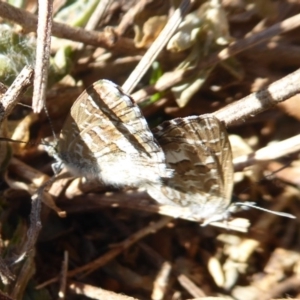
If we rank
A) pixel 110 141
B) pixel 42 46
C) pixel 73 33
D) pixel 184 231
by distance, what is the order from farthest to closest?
1. pixel 184 231
2. pixel 73 33
3. pixel 110 141
4. pixel 42 46

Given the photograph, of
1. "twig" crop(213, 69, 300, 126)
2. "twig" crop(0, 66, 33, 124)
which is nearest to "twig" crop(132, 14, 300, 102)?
"twig" crop(213, 69, 300, 126)

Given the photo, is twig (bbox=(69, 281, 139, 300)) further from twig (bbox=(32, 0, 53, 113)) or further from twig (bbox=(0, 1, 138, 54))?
twig (bbox=(0, 1, 138, 54))

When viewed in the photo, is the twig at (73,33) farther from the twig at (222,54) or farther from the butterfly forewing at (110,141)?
the butterfly forewing at (110,141)

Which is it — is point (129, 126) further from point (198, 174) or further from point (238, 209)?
point (238, 209)

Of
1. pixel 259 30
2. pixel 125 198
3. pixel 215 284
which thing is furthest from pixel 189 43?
pixel 215 284

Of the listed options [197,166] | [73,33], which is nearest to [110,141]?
[197,166]

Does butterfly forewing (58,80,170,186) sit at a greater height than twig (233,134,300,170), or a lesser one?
greater

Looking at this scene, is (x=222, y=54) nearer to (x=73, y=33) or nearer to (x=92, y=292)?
(x=73, y=33)
